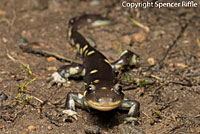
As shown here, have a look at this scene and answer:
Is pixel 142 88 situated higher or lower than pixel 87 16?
lower

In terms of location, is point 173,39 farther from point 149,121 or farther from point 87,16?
point 149,121

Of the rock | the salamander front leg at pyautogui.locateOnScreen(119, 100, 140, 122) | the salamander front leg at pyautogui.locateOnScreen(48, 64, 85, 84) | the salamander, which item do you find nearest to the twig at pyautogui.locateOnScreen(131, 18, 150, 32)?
the salamander

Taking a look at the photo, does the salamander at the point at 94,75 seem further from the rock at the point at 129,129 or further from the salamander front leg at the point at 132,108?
the rock at the point at 129,129

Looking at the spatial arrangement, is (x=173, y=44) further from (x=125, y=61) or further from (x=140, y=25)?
(x=125, y=61)

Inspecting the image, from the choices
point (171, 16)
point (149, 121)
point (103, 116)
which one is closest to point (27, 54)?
point (103, 116)

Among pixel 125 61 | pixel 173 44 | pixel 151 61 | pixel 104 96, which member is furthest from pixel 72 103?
pixel 173 44

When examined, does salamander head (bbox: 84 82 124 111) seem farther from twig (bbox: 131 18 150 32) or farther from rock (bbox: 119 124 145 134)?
twig (bbox: 131 18 150 32)

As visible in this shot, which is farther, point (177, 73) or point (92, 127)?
point (177, 73)

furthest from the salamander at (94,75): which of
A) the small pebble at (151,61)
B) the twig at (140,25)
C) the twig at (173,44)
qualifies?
the twig at (140,25)
